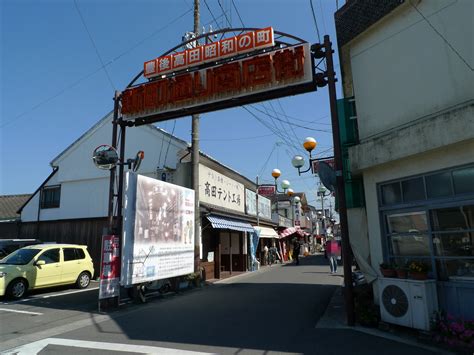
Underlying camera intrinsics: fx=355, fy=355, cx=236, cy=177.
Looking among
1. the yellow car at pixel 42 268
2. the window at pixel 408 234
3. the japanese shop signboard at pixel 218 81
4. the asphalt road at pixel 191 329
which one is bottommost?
the asphalt road at pixel 191 329

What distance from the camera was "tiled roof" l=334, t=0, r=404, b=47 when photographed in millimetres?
7734

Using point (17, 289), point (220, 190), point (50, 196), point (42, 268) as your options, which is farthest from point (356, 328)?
point (50, 196)

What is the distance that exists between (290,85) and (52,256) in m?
10.4

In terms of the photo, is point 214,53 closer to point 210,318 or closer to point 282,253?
point 210,318

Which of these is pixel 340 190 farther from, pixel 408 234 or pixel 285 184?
pixel 285 184

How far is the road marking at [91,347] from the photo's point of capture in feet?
19.4

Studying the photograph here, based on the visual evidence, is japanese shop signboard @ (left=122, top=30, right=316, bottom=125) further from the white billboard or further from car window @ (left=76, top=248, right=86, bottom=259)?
car window @ (left=76, top=248, right=86, bottom=259)

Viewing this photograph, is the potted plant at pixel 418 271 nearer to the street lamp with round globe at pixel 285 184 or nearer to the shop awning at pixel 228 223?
the shop awning at pixel 228 223

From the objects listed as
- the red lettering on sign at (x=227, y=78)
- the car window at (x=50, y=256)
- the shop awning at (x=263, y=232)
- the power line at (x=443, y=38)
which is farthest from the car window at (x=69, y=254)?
the power line at (x=443, y=38)

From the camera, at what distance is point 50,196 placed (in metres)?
20.2

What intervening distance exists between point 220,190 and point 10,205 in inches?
671

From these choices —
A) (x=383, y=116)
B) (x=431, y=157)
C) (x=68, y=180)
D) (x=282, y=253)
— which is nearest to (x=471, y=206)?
(x=431, y=157)

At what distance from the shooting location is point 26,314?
357 inches

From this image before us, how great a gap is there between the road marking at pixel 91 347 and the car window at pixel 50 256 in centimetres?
659
